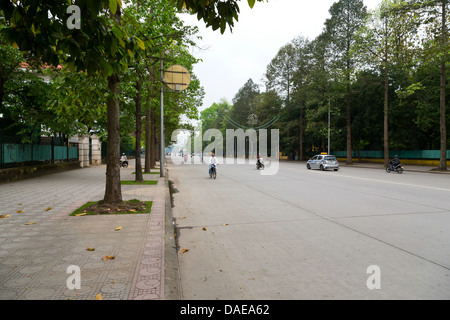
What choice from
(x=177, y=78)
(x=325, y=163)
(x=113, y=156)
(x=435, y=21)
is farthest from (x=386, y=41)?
(x=113, y=156)

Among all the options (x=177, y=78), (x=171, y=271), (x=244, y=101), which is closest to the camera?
(x=171, y=271)

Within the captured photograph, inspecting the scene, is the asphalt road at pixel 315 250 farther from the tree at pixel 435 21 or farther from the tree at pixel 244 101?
the tree at pixel 244 101

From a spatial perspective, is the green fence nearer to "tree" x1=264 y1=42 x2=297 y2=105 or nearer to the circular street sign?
the circular street sign

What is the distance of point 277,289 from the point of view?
3.69m

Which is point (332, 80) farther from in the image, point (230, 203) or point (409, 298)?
point (409, 298)

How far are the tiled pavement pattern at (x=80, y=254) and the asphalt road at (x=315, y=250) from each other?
21.7 inches

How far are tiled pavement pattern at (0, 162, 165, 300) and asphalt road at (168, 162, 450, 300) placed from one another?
1.81 ft

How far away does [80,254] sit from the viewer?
4.60 metres

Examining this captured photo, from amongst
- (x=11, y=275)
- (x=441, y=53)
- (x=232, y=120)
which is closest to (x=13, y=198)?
(x=11, y=275)

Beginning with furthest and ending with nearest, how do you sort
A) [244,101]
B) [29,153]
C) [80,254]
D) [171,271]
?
[244,101], [29,153], [80,254], [171,271]

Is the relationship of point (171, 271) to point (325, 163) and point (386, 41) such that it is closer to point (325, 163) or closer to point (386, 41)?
point (325, 163)

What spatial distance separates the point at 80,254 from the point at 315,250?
382 cm

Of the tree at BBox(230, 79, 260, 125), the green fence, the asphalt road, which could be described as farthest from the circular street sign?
the tree at BBox(230, 79, 260, 125)
